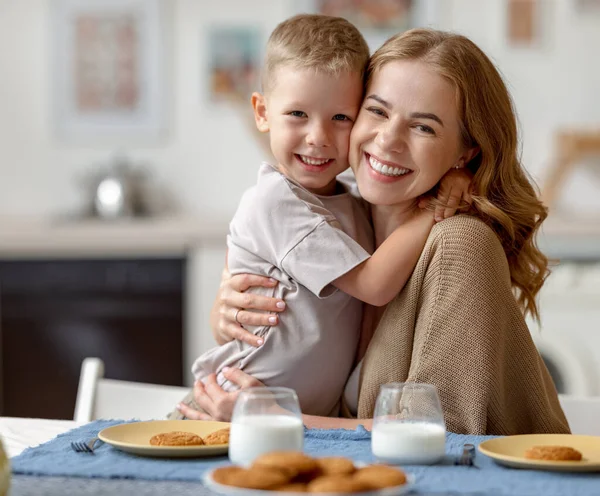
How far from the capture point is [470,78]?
1.70 metres

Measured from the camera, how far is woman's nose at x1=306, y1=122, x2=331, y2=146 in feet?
5.84

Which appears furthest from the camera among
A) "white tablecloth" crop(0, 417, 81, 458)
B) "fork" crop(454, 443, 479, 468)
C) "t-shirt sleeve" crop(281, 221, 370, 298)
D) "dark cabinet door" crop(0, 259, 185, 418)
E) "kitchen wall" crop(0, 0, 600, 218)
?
"kitchen wall" crop(0, 0, 600, 218)

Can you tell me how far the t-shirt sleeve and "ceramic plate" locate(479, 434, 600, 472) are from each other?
1.47ft

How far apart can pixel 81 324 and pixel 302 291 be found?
2283 mm

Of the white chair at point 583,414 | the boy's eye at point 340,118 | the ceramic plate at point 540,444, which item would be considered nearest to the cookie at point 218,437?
the ceramic plate at point 540,444

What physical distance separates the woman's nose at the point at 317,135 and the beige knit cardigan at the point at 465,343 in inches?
10.7

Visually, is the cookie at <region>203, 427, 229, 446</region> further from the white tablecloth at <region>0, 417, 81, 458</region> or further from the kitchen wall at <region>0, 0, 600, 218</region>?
the kitchen wall at <region>0, 0, 600, 218</region>

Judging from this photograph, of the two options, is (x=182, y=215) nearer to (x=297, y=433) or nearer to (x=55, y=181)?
(x=55, y=181)

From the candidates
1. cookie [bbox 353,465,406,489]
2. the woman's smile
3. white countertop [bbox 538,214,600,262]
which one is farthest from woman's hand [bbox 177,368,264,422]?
white countertop [bbox 538,214,600,262]

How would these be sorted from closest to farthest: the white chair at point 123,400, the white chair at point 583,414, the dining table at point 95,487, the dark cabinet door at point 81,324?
the dining table at point 95,487 < the white chair at point 583,414 < the white chair at point 123,400 < the dark cabinet door at point 81,324

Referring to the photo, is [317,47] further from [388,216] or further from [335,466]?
[335,466]

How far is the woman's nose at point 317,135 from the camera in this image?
5.84 feet

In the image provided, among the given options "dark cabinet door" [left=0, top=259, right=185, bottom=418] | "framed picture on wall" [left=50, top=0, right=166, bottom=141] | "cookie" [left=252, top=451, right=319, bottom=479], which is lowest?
"dark cabinet door" [left=0, top=259, right=185, bottom=418]

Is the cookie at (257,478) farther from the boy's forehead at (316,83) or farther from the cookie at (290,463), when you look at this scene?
the boy's forehead at (316,83)
